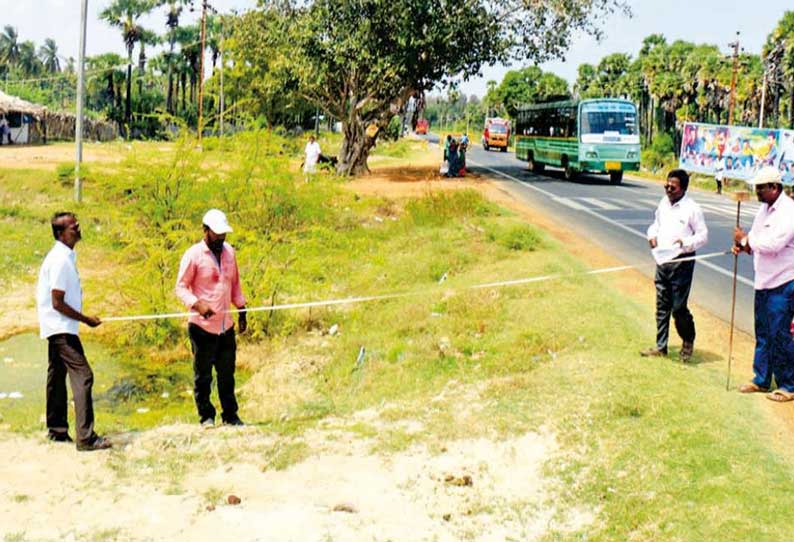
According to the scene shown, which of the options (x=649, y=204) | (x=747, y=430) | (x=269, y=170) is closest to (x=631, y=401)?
(x=747, y=430)

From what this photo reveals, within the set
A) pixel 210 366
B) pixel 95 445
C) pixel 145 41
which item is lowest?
pixel 95 445

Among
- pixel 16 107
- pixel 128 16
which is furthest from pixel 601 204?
pixel 128 16

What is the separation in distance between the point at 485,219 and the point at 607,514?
1197 centimetres

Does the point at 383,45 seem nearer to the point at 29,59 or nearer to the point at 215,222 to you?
the point at 215,222

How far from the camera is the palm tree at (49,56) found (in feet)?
415

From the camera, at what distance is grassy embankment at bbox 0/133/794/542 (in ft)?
17.7

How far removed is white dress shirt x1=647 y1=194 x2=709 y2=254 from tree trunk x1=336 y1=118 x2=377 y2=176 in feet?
78.6

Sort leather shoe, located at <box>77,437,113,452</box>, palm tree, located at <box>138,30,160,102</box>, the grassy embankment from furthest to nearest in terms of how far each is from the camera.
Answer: palm tree, located at <box>138,30,160,102</box> < leather shoe, located at <box>77,437,113,452</box> < the grassy embankment

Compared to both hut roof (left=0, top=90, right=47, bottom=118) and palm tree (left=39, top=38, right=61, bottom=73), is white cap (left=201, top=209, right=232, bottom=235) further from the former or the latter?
palm tree (left=39, top=38, right=61, bottom=73)

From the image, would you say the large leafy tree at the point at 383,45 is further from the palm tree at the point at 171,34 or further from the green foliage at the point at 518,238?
the palm tree at the point at 171,34

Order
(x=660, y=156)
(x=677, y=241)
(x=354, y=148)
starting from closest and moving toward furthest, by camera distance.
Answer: (x=677, y=241), (x=354, y=148), (x=660, y=156)

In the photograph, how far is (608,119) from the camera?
93.3ft

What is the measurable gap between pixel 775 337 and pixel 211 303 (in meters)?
4.27

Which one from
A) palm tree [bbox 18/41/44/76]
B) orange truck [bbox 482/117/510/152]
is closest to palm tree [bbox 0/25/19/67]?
palm tree [bbox 18/41/44/76]
